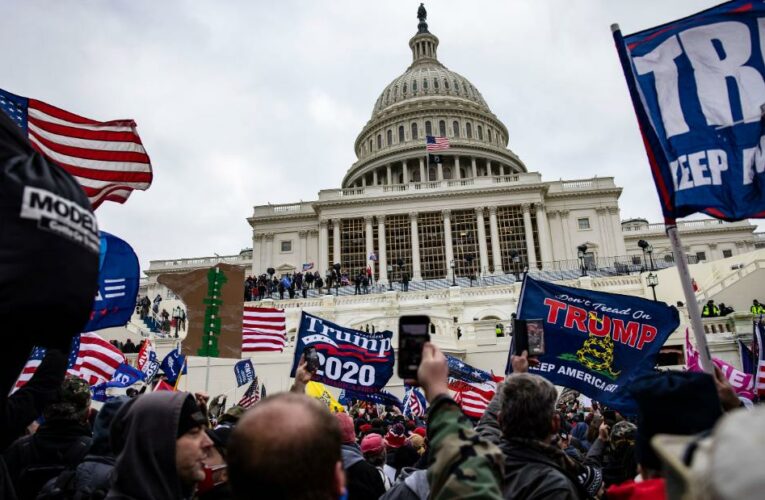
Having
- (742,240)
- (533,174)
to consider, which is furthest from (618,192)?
(742,240)

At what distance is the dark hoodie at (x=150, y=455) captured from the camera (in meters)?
2.53

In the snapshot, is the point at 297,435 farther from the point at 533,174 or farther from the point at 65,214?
the point at 533,174

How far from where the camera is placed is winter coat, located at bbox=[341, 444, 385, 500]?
4123mm

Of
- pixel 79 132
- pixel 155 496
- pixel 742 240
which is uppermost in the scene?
pixel 742 240

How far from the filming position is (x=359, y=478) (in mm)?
4188

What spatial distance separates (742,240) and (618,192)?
24.9 m

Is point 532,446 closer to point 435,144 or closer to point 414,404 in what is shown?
point 414,404

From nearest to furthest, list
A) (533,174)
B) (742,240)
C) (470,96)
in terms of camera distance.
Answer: (533,174)
(742,240)
(470,96)

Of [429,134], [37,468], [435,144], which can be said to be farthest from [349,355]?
[429,134]

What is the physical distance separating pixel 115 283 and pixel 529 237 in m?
46.3

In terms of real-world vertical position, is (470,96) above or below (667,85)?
above

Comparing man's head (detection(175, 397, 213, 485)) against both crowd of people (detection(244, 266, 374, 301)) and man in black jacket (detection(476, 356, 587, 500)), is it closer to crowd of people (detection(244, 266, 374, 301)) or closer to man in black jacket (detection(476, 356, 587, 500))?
man in black jacket (detection(476, 356, 587, 500))

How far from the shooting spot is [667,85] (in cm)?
529

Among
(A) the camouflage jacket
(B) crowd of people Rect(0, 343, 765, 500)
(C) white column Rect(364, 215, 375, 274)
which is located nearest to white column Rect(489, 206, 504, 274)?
(C) white column Rect(364, 215, 375, 274)
